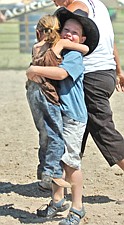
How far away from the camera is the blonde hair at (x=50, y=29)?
4301 mm

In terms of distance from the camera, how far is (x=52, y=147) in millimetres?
4387

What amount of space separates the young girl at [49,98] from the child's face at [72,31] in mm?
41

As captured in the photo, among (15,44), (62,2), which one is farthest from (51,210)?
(15,44)

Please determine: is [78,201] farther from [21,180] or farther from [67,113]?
[21,180]

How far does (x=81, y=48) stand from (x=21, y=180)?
1842 millimetres

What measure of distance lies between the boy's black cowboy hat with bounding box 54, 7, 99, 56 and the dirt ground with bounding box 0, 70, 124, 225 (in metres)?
1.23

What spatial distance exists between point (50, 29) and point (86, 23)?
0.88 ft

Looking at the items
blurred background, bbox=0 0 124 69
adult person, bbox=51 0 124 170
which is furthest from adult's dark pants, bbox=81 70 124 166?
blurred background, bbox=0 0 124 69

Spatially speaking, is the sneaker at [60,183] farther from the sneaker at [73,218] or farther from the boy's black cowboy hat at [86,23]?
the boy's black cowboy hat at [86,23]

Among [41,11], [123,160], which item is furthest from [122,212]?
[41,11]

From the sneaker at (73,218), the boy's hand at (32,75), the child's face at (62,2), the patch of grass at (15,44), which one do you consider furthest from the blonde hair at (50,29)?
the patch of grass at (15,44)

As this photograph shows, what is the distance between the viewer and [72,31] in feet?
14.4


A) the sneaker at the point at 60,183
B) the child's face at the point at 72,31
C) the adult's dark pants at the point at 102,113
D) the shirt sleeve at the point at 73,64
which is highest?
the child's face at the point at 72,31

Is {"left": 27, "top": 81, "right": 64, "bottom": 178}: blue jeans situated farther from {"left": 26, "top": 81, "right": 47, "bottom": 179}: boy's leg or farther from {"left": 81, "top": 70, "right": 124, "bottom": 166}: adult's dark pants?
{"left": 81, "top": 70, "right": 124, "bottom": 166}: adult's dark pants
